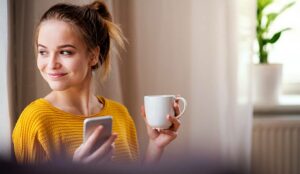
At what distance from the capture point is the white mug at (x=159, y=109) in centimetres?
77

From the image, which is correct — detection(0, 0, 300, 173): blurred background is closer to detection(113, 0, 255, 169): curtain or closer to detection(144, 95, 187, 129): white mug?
detection(113, 0, 255, 169): curtain

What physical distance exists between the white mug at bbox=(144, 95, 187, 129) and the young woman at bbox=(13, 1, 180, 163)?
0.05 feet

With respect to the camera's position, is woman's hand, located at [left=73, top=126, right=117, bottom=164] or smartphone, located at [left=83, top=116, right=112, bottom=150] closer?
woman's hand, located at [left=73, top=126, right=117, bottom=164]

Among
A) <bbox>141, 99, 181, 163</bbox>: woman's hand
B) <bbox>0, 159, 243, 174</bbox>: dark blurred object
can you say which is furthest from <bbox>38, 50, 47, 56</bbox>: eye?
<bbox>0, 159, 243, 174</bbox>: dark blurred object

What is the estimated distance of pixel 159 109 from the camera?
78 cm

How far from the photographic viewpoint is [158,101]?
2.54 feet

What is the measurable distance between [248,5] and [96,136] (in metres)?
0.91

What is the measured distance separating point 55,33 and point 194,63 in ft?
2.02

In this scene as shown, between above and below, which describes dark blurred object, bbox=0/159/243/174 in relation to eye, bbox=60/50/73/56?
below

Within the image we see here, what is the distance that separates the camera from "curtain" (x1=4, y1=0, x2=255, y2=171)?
3.95ft

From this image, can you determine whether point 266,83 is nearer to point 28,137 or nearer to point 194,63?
point 194,63

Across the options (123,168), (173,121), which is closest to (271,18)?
(173,121)

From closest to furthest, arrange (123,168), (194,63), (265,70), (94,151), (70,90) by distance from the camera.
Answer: (123,168), (94,151), (70,90), (194,63), (265,70)

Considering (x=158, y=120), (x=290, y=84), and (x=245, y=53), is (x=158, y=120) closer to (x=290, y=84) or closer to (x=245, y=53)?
(x=245, y=53)
